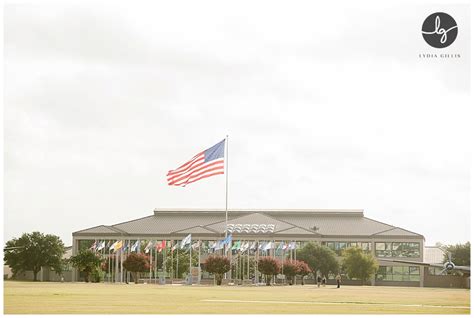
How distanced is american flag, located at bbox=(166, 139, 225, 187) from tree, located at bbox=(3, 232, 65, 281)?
66036mm

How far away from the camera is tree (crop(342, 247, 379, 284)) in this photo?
12156cm

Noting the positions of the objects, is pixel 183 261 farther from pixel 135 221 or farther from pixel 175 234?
pixel 135 221

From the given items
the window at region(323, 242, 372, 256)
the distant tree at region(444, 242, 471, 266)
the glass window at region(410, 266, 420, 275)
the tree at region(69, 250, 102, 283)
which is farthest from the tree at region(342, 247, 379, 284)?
the tree at region(69, 250, 102, 283)

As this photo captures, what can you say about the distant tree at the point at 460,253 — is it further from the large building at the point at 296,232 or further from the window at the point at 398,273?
the window at the point at 398,273

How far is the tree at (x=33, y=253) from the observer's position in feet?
409

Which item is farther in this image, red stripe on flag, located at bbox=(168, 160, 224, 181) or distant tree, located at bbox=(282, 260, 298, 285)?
distant tree, located at bbox=(282, 260, 298, 285)

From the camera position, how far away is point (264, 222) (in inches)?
5610

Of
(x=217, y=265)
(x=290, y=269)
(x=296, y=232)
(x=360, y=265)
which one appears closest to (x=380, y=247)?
(x=296, y=232)

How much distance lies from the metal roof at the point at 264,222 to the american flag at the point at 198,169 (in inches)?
2932

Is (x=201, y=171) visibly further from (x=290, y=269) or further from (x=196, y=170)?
(x=290, y=269)

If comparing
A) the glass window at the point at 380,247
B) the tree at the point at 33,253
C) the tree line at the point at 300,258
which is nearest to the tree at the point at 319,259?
Answer: the tree line at the point at 300,258

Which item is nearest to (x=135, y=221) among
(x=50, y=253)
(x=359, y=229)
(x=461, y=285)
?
(x=50, y=253)

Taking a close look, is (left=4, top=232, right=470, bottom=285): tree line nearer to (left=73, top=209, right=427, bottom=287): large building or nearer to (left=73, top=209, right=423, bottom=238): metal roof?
(left=73, top=209, right=427, bottom=287): large building

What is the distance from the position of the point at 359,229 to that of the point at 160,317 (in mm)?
106603
